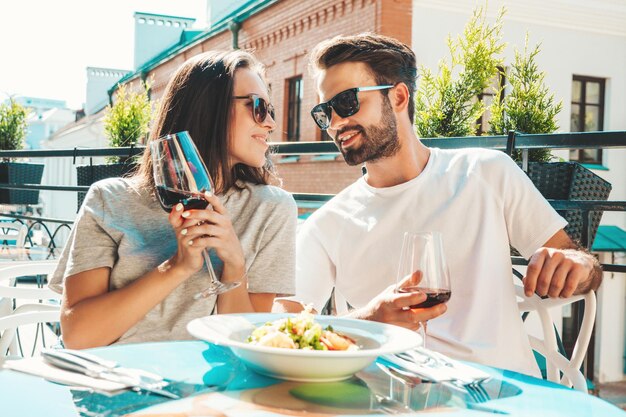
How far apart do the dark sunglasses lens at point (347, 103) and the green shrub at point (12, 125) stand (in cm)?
657

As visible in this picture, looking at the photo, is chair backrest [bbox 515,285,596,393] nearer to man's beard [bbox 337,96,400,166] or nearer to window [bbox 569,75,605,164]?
man's beard [bbox 337,96,400,166]

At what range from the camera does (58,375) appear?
1045mm

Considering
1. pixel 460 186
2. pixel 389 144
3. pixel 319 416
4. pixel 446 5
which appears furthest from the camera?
pixel 446 5

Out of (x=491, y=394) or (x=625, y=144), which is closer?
(x=491, y=394)

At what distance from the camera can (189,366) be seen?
3.80ft

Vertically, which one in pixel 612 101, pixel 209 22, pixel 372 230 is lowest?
pixel 372 230

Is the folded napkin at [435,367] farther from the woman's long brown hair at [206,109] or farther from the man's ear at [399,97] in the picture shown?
the man's ear at [399,97]

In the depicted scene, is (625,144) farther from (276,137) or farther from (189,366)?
(276,137)

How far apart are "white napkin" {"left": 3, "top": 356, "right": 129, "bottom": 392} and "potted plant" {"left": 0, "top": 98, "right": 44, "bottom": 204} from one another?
18.5ft

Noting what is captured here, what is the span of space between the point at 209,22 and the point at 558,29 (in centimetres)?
1129

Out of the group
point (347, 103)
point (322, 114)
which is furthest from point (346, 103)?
point (322, 114)

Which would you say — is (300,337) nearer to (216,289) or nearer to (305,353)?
(305,353)

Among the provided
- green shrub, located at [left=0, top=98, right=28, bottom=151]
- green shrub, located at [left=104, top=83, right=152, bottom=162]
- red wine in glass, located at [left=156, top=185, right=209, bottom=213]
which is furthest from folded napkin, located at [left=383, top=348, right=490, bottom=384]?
green shrub, located at [left=0, top=98, right=28, bottom=151]

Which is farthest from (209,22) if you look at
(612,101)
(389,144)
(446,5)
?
(389,144)
